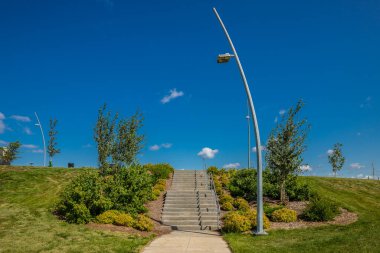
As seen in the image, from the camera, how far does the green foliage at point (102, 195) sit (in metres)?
18.8

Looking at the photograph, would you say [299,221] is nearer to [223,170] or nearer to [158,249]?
[158,249]

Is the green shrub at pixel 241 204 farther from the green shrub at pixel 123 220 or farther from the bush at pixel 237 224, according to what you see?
the green shrub at pixel 123 220

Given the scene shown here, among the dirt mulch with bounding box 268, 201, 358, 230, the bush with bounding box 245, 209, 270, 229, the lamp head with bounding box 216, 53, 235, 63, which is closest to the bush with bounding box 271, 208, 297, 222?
the dirt mulch with bounding box 268, 201, 358, 230

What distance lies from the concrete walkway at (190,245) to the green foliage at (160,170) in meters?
13.1

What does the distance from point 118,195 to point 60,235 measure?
236 inches

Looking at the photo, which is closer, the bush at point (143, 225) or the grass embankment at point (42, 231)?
the grass embankment at point (42, 231)

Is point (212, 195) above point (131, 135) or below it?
below

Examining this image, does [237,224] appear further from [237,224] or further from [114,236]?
[114,236]

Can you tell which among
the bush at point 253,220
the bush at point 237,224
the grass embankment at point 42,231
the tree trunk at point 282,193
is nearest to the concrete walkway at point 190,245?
the grass embankment at point 42,231

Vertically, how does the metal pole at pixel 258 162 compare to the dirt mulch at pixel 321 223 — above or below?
above

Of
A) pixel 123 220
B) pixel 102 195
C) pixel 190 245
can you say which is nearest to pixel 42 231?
pixel 123 220

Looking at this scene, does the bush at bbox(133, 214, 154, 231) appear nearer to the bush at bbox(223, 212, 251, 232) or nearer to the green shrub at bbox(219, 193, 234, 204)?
the bush at bbox(223, 212, 251, 232)

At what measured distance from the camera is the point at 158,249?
13125 mm

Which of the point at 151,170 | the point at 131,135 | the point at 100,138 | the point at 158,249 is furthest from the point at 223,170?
the point at 158,249
